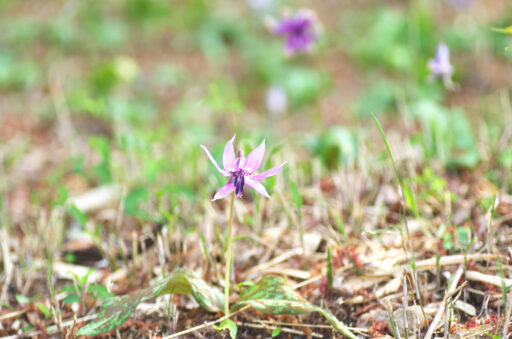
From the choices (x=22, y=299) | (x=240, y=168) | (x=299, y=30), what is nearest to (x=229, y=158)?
(x=240, y=168)

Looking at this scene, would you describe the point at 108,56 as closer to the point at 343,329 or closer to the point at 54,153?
the point at 54,153

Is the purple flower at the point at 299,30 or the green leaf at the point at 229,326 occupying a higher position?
the purple flower at the point at 299,30

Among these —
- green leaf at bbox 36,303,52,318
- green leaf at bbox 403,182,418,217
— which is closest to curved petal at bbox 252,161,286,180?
green leaf at bbox 403,182,418,217

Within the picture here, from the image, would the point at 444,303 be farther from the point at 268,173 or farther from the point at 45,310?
the point at 45,310

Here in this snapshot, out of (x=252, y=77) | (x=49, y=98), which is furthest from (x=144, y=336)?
(x=252, y=77)

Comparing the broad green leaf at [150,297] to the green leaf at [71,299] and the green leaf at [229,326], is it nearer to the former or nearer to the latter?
the green leaf at [229,326]

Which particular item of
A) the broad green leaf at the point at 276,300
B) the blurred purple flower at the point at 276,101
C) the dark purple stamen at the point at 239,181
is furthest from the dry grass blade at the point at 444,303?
the blurred purple flower at the point at 276,101
